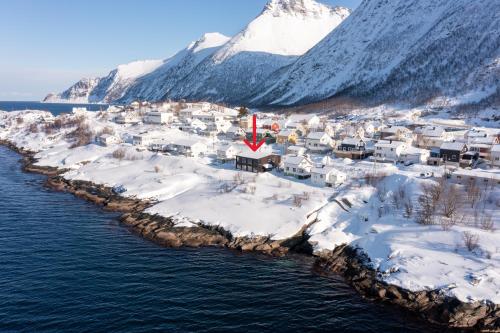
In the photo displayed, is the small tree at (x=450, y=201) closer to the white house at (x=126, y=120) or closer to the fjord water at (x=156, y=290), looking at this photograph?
the fjord water at (x=156, y=290)

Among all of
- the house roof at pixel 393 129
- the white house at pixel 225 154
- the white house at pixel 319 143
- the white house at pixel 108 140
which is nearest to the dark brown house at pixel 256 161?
the white house at pixel 225 154

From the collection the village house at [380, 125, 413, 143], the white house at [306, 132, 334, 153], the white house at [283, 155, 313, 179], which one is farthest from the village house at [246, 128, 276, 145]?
the white house at [283, 155, 313, 179]

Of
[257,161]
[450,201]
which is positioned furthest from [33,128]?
[450,201]

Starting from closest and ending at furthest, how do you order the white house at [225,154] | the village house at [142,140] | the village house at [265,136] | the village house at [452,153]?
the village house at [452,153] → the white house at [225,154] → the village house at [142,140] → the village house at [265,136]

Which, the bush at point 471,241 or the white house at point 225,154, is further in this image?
the white house at point 225,154

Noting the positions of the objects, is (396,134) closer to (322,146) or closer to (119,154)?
(322,146)

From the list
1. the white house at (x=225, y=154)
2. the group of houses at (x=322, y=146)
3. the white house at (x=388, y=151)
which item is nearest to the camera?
the group of houses at (x=322, y=146)

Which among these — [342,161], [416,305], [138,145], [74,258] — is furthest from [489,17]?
[74,258]

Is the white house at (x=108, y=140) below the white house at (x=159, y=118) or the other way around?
below
